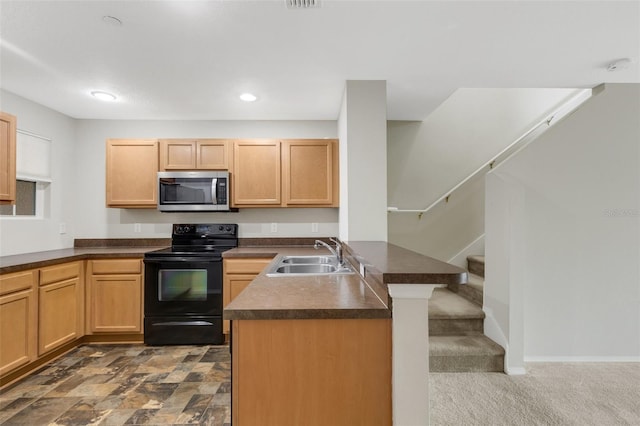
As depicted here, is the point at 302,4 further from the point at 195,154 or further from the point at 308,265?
the point at 195,154

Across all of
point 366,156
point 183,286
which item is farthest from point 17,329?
Result: point 366,156

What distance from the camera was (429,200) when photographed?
3965mm

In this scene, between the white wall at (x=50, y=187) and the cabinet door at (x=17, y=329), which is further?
the white wall at (x=50, y=187)

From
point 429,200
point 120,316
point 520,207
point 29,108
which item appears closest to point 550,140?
point 520,207

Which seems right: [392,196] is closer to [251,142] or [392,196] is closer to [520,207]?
[520,207]

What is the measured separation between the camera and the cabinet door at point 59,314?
2.66 meters

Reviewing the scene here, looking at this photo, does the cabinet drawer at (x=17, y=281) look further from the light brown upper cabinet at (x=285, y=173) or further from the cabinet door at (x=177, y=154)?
the light brown upper cabinet at (x=285, y=173)

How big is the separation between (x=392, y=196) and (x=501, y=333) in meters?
1.90

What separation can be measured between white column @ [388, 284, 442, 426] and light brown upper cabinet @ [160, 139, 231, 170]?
2759 mm

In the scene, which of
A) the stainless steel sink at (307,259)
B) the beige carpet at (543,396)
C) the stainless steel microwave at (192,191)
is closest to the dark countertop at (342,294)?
the stainless steel sink at (307,259)

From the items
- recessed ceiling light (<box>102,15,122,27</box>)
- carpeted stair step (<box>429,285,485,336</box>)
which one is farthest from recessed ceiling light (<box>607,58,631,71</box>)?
recessed ceiling light (<box>102,15,122,27</box>)

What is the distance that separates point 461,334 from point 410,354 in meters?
1.94

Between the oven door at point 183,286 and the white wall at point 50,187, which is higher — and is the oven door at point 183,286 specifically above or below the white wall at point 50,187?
below

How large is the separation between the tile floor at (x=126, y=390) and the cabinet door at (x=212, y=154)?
1897mm
